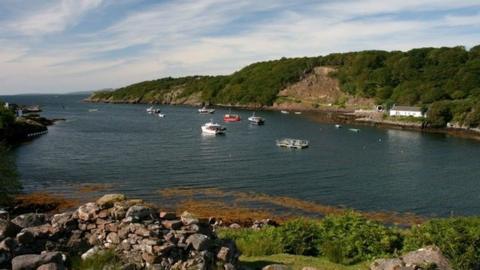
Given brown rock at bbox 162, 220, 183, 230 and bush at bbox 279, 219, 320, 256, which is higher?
brown rock at bbox 162, 220, 183, 230

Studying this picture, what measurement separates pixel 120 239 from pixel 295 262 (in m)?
6.99

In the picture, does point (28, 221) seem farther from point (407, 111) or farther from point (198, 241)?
point (407, 111)

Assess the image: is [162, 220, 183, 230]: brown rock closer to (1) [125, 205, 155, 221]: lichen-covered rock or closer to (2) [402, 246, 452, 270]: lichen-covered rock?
(1) [125, 205, 155, 221]: lichen-covered rock

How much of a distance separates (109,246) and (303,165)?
6273cm

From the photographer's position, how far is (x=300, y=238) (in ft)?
71.7

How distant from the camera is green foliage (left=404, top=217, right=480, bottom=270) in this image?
18.5 m

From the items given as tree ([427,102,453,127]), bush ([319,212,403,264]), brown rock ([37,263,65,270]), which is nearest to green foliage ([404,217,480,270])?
bush ([319,212,403,264])

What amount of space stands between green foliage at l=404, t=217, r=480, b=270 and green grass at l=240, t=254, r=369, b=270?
2762 mm

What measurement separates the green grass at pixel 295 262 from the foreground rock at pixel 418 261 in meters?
1.20

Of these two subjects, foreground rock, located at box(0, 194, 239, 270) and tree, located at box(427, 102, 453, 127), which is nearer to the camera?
foreground rock, located at box(0, 194, 239, 270)

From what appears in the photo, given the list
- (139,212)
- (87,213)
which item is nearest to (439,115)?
(139,212)

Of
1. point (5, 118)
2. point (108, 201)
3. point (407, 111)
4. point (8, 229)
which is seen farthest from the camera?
point (407, 111)

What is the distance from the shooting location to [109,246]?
15.8 m

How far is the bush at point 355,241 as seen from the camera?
820 inches
